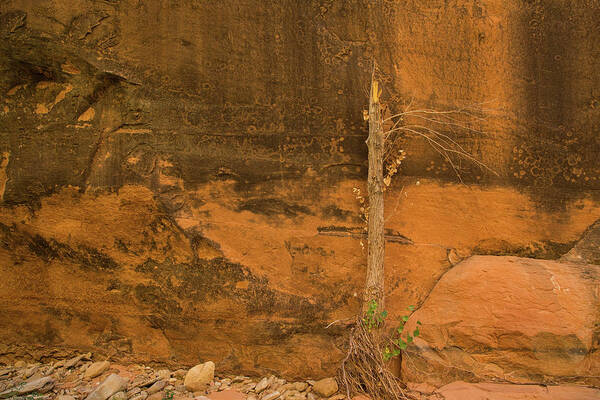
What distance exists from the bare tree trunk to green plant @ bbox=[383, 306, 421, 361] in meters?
0.21

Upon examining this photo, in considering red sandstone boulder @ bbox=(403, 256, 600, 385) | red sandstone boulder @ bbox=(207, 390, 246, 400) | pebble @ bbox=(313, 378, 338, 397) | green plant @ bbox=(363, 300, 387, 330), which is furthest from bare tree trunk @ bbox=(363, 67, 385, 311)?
red sandstone boulder @ bbox=(207, 390, 246, 400)

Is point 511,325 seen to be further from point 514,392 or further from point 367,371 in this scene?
point 367,371

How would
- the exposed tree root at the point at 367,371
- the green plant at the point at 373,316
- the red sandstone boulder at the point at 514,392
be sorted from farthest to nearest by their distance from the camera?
1. the green plant at the point at 373,316
2. the exposed tree root at the point at 367,371
3. the red sandstone boulder at the point at 514,392

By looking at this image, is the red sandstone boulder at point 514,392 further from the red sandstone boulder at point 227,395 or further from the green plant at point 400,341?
the red sandstone boulder at point 227,395

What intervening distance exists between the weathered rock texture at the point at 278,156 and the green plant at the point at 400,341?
0.23m

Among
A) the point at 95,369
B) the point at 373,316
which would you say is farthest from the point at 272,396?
the point at 95,369

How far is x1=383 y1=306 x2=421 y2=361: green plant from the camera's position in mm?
3162

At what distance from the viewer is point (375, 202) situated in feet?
10.9

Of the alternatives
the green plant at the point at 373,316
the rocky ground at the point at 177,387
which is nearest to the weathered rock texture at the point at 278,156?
the rocky ground at the point at 177,387

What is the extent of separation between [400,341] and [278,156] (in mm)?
1740

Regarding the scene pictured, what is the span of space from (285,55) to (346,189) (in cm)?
123

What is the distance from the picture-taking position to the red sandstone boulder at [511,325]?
10.2 ft

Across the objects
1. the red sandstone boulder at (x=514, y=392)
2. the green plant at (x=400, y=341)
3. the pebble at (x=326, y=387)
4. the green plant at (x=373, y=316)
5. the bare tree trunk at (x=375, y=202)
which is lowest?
the pebble at (x=326, y=387)

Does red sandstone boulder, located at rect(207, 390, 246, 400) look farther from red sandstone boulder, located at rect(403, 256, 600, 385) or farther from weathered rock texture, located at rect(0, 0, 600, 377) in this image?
red sandstone boulder, located at rect(403, 256, 600, 385)
